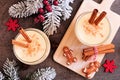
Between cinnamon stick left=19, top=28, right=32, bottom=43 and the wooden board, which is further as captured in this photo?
the wooden board

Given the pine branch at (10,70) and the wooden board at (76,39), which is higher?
the wooden board at (76,39)

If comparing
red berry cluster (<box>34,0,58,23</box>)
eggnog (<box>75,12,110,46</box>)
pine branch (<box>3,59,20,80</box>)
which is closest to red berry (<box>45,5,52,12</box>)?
red berry cluster (<box>34,0,58,23</box>)

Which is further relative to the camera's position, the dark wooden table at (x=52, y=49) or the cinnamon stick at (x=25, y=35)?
the dark wooden table at (x=52, y=49)

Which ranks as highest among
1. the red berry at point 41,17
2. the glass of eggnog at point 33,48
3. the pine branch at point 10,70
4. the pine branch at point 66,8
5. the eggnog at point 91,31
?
the pine branch at point 66,8

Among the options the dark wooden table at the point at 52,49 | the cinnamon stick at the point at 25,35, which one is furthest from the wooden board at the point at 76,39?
the cinnamon stick at the point at 25,35

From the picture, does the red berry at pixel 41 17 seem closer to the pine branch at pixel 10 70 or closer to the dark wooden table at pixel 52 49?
the dark wooden table at pixel 52 49

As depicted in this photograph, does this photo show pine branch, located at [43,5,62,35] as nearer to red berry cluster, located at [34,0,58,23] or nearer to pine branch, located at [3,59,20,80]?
red berry cluster, located at [34,0,58,23]

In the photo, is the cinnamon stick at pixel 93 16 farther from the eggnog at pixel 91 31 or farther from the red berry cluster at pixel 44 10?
the red berry cluster at pixel 44 10

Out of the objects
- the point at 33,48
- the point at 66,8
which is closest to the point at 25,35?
the point at 33,48
